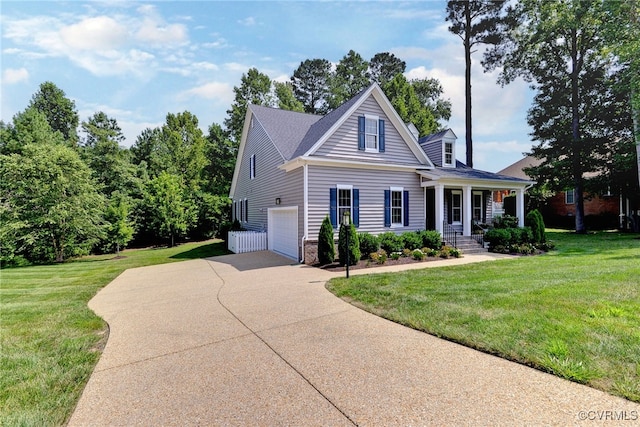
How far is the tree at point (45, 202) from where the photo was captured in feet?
48.1

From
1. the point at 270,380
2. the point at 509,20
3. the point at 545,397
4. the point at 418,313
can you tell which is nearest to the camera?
the point at 545,397

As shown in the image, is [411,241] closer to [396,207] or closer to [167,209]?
[396,207]

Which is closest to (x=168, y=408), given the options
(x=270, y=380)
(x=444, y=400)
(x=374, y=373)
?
(x=270, y=380)

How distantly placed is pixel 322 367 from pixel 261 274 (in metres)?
6.47

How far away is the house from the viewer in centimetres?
1245

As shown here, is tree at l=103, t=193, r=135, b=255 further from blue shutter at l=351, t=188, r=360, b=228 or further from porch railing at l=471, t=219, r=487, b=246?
porch railing at l=471, t=219, r=487, b=246

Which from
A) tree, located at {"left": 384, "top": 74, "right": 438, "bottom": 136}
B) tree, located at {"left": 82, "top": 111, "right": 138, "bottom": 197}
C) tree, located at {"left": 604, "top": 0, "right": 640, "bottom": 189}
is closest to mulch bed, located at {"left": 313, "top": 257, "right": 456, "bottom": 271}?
tree, located at {"left": 604, "top": 0, "right": 640, "bottom": 189}

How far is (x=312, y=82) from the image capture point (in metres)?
38.6

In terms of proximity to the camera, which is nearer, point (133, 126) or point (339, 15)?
point (339, 15)

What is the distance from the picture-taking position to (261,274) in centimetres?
982

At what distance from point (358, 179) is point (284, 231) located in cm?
416

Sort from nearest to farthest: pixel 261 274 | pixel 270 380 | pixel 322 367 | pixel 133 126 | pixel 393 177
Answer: pixel 270 380 → pixel 322 367 → pixel 261 274 → pixel 393 177 → pixel 133 126

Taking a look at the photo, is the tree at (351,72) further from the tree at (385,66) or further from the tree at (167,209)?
the tree at (167,209)

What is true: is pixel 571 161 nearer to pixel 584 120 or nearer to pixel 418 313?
pixel 584 120
